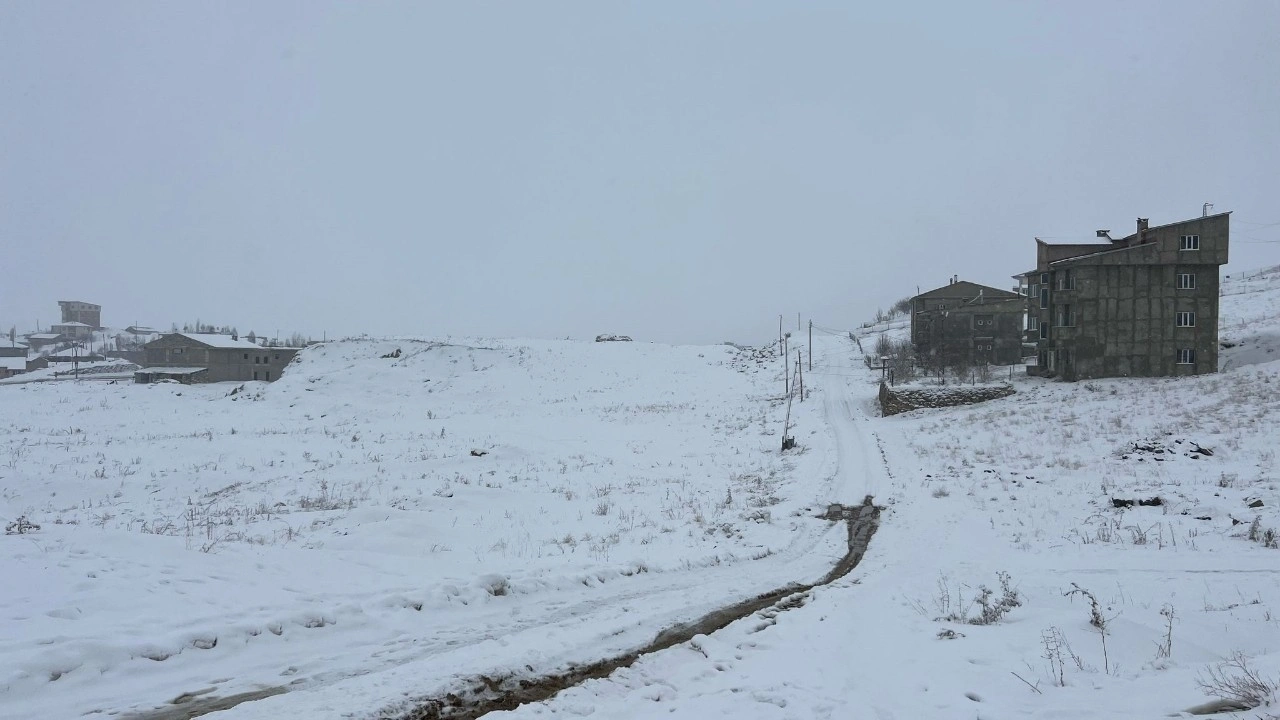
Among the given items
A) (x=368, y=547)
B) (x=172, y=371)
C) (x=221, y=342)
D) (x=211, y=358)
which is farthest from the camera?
(x=221, y=342)

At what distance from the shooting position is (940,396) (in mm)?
35906

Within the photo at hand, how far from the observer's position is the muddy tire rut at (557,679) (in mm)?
5523

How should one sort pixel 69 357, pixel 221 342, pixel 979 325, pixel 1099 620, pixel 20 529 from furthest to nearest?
pixel 69 357
pixel 221 342
pixel 979 325
pixel 20 529
pixel 1099 620

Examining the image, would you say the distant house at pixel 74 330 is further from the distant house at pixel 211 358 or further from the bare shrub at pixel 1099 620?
the bare shrub at pixel 1099 620

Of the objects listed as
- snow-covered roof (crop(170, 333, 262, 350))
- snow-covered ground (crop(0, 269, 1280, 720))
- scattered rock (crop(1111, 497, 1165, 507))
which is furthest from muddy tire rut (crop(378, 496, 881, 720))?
snow-covered roof (crop(170, 333, 262, 350))

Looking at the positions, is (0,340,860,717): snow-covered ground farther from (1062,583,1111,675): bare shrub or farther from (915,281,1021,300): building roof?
(915,281,1021,300): building roof

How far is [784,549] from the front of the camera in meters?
11.8

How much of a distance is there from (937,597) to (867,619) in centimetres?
148

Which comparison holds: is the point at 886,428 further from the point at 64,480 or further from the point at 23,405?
the point at 23,405

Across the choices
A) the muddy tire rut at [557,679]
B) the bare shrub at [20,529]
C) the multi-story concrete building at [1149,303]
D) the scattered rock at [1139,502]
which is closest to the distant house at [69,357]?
the bare shrub at [20,529]

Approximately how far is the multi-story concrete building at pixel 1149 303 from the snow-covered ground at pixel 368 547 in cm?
2122

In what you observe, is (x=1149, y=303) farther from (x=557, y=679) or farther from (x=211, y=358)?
(x=211, y=358)

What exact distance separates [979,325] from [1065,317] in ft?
49.2

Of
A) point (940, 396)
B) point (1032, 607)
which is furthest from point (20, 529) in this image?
point (940, 396)
